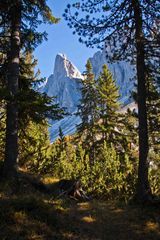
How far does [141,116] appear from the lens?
40.4 ft

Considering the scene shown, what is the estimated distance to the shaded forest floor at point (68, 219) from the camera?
7.38 m

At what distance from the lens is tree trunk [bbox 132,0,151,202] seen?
11836 mm

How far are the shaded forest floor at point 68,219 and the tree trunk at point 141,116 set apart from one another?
Answer: 910 mm

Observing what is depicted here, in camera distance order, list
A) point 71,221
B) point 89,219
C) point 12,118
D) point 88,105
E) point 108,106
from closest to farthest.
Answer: point 71,221
point 89,219
point 12,118
point 108,106
point 88,105

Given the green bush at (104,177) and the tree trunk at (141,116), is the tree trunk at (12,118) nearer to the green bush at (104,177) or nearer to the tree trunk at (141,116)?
the tree trunk at (141,116)

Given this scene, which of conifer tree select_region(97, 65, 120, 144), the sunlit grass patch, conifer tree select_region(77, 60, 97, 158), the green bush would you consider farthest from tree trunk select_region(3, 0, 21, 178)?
conifer tree select_region(77, 60, 97, 158)

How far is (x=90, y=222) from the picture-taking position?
9320mm

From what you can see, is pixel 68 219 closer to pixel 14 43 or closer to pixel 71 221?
pixel 71 221

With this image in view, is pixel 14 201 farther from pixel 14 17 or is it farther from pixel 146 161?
pixel 14 17

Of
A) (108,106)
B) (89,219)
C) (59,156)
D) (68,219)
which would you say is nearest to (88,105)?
(108,106)

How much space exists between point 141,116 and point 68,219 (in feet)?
17.2

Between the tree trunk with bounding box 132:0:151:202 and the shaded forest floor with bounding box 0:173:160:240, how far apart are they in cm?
91

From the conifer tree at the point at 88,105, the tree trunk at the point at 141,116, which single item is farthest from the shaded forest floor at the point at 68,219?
the conifer tree at the point at 88,105

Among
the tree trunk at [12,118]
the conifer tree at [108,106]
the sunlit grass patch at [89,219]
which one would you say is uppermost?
the conifer tree at [108,106]
